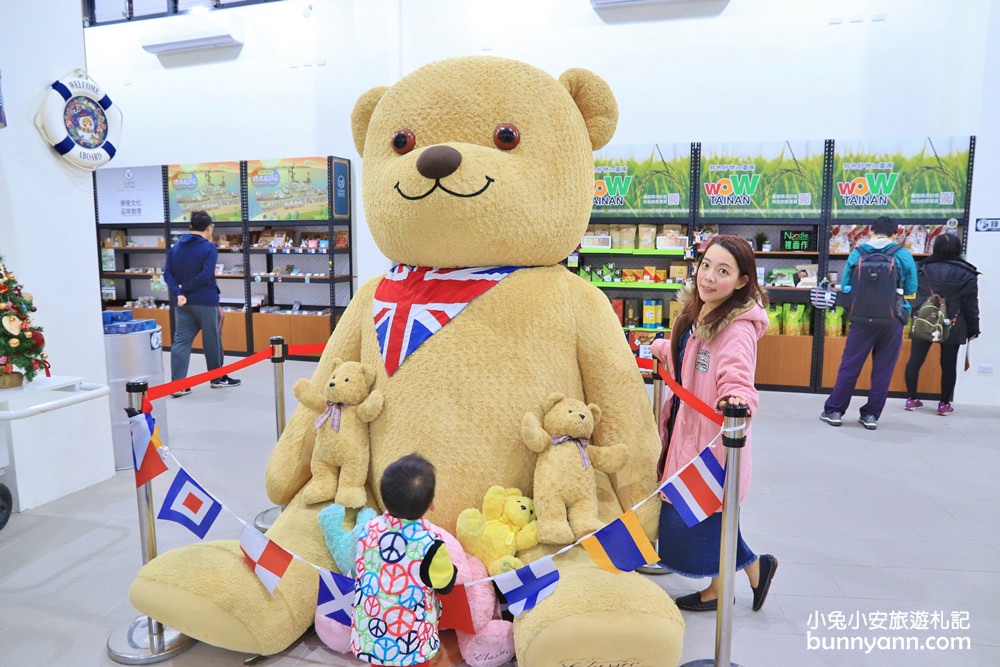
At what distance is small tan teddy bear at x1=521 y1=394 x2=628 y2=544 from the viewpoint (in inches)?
88.8

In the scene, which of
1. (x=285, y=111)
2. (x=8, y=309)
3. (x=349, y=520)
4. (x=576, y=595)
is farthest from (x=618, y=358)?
(x=285, y=111)

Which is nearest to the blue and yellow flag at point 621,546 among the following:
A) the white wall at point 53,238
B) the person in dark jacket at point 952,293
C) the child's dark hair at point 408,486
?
the child's dark hair at point 408,486

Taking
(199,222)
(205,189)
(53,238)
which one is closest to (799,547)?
(53,238)

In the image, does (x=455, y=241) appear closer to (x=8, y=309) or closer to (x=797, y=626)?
(x=797, y=626)

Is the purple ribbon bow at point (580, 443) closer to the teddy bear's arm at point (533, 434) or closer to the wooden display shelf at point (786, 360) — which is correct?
the teddy bear's arm at point (533, 434)

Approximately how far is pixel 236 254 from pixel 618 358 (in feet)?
23.8

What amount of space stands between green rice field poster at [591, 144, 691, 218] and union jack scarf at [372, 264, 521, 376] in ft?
14.6

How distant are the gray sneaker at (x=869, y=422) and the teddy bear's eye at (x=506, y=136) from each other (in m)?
4.12

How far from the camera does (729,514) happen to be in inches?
77.4

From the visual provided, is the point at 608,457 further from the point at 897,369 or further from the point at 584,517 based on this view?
the point at 897,369

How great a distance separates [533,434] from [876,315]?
3.99 m

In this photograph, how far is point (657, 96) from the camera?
6879 millimetres

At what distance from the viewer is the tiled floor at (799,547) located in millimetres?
2328

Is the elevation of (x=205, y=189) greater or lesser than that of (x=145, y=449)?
greater
